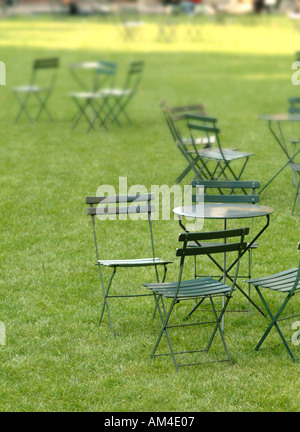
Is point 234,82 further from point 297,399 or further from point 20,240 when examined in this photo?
point 297,399

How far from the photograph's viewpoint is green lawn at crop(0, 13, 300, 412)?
15.7ft

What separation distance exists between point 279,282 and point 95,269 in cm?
216

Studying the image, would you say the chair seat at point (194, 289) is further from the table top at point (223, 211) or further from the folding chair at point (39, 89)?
the folding chair at point (39, 89)

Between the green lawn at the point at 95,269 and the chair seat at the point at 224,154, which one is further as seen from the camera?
the chair seat at the point at 224,154

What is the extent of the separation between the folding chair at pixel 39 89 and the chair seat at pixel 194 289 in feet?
28.6

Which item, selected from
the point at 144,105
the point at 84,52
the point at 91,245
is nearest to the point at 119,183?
the point at 91,245

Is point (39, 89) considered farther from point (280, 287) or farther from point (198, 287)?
point (280, 287)

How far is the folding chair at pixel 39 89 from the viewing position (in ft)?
44.5

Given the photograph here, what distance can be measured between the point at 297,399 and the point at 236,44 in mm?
27395

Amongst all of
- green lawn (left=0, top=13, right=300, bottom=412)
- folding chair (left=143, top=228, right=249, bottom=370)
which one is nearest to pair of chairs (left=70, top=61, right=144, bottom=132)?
green lawn (left=0, top=13, right=300, bottom=412)

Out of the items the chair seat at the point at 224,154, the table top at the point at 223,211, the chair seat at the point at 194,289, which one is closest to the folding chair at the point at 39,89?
the chair seat at the point at 224,154

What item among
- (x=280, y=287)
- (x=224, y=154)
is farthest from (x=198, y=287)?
(x=224, y=154)

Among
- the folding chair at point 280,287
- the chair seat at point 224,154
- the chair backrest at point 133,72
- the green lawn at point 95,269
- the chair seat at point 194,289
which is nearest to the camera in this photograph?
the green lawn at point 95,269

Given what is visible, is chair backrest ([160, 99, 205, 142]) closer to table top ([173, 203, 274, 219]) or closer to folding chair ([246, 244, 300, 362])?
table top ([173, 203, 274, 219])
